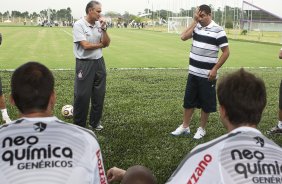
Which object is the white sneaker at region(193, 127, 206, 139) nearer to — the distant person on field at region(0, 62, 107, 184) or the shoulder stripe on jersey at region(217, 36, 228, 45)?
the shoulder stripe on jersey at region(217, 36, 228, 45)

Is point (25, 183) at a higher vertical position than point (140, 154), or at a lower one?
higher

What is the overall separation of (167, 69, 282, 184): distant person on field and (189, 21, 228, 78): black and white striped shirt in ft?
12.8

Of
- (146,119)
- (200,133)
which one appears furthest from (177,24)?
→ (200,133)

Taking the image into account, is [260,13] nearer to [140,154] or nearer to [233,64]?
[233,64]

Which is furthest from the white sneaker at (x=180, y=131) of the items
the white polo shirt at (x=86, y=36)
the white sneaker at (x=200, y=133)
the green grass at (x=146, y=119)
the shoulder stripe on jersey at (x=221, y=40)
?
the white polo shirt at (x=86, y=36)

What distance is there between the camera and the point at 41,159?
7.45 ft

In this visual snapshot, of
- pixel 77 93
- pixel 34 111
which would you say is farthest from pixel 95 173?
pixel 77 93

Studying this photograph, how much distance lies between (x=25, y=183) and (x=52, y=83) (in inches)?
26.1

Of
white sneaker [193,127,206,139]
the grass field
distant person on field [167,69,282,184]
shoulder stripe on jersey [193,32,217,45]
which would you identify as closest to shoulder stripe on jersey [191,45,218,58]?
shoulder stripe on jersey [193,32,217,45]

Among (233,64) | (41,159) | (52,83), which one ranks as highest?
(52,83)

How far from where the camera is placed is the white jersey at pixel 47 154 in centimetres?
224

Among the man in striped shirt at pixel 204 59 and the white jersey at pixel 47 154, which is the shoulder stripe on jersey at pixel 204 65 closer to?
the man in striped shirt at pixel 204 59

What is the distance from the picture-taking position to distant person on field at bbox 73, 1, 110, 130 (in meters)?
6.36

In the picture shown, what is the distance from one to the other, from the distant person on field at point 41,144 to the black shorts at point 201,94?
419 centimetres
